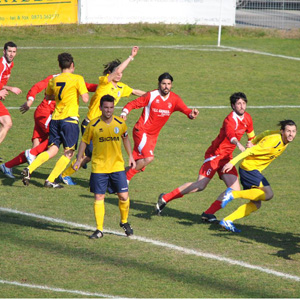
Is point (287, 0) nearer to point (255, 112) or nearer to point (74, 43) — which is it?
point (74, 43)

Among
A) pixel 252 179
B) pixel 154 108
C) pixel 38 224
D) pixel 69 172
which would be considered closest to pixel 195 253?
pixel 252 179

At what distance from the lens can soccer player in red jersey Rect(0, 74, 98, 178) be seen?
38.5ft

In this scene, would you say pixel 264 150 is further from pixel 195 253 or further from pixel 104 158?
pixel 104 158

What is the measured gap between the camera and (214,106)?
19125mm

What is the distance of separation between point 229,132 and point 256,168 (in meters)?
0.68

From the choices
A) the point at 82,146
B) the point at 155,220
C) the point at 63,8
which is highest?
the point at 63,8

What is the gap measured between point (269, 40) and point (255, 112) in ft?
39.2

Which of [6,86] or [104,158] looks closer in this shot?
[104,158]

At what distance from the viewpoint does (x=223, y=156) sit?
32.9 feet

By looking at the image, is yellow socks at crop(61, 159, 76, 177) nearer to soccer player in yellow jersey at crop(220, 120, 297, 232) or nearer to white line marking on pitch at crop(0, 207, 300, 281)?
white line marking on pitch at crop(0, 207, 300, 281)

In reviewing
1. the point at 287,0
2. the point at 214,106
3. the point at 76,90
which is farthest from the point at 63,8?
the point at 76,90

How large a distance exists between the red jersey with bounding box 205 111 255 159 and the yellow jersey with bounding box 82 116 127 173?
1842 mm

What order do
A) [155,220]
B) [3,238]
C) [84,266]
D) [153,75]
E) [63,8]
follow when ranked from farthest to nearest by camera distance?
[63,8], [153,75], [155,220], [3,238], [84,266]

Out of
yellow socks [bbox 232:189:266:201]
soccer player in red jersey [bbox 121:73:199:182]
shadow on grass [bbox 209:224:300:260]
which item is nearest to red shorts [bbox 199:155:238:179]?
yellow socks [bbox 232:189:266:201]
